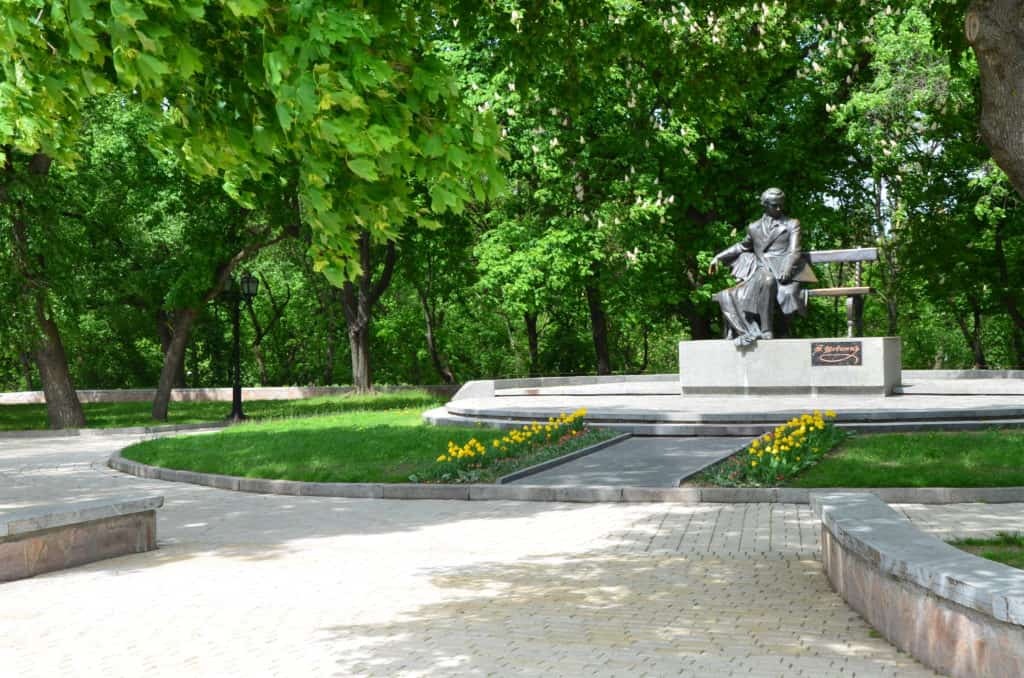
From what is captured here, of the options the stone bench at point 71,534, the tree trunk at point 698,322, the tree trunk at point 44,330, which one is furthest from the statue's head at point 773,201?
the tree trunk at point 44,330

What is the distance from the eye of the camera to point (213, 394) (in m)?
39.0

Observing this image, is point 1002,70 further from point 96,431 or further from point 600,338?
point 600,338

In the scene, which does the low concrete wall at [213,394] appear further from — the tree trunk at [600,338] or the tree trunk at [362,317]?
the tree trunk at [600,338]

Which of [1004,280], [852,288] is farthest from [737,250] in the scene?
[1004,280]

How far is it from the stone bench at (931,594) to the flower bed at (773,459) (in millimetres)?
4607

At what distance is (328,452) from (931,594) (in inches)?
447

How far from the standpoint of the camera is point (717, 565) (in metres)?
8.11

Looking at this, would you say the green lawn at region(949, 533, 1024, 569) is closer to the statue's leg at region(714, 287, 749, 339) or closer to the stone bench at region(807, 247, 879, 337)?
the statue's leg at region(714, 287, 749, 339)

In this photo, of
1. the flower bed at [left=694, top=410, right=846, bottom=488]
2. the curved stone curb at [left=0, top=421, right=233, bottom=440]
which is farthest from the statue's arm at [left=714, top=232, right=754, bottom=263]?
the curved stone curb at [left=0, top=421, right=233, bottom=440]

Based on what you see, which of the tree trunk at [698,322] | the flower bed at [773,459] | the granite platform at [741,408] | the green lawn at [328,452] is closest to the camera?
the flower bed at [773,459]

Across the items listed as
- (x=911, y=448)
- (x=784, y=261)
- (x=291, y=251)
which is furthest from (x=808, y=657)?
(x=291, y=251)

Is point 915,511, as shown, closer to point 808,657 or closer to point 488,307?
point 808,657

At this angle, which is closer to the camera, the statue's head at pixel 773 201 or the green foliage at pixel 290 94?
the green foliage at pixel 290 94

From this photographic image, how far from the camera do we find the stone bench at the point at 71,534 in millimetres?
8273
